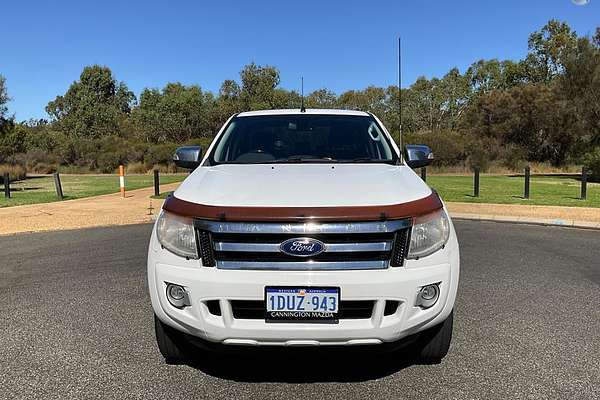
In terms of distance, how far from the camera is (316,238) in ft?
9.11

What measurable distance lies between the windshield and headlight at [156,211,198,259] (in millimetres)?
1246

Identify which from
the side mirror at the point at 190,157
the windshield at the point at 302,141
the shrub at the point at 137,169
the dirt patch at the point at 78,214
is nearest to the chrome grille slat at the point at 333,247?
the windshield at the point at 302,141

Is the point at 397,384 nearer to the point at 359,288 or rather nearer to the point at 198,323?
the point at 359,288

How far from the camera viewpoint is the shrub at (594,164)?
24.5 meters

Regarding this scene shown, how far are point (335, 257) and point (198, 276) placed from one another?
72 cm

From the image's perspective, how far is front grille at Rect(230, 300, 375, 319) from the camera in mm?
2777

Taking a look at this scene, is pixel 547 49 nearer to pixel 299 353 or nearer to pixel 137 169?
pixel 137 169

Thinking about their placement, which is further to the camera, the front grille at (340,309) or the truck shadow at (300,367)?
the truck shadow at (300,367)

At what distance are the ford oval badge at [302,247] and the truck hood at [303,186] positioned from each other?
0.64 feet

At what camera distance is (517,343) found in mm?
3920

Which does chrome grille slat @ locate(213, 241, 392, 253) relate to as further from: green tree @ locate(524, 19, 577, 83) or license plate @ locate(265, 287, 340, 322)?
green tree @ locate(524, 19, 577, 83)

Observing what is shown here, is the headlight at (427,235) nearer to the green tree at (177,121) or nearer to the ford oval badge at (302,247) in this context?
the ford oval badge at (302,247)

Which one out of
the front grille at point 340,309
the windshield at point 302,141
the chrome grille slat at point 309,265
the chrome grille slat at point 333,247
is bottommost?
the front grille at point 340,309

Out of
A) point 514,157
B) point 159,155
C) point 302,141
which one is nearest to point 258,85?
point 159,155
